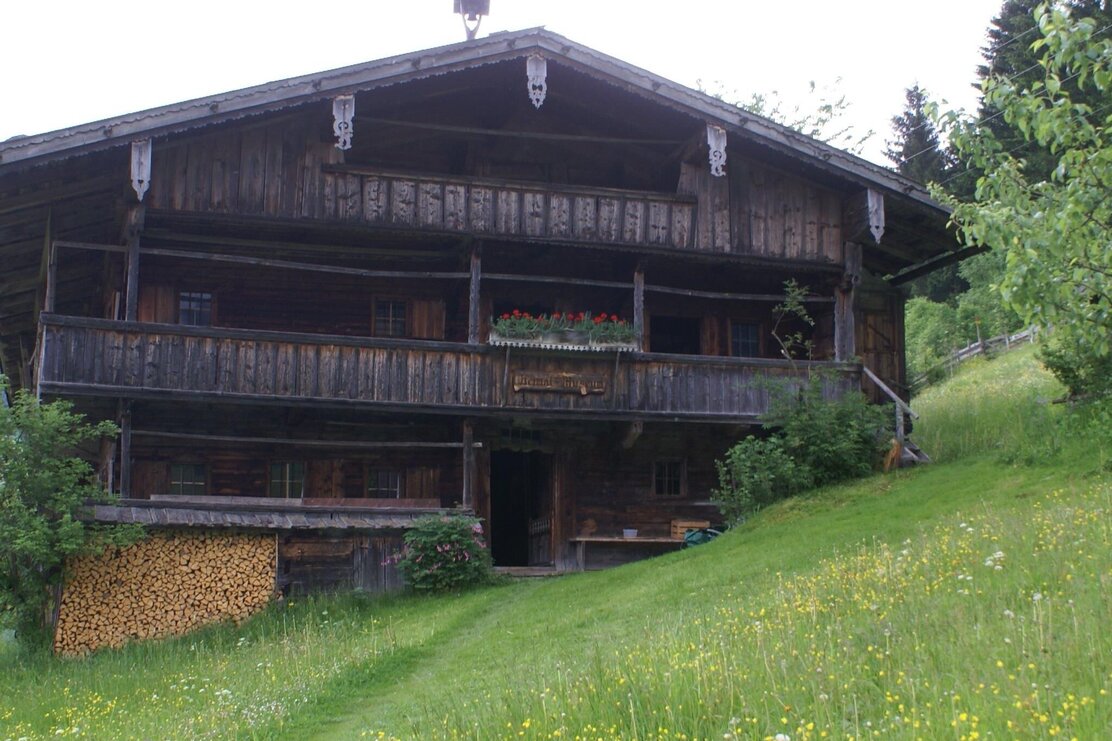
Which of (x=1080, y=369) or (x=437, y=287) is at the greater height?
(x=437, y=287)

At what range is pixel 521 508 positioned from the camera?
97.2 ft

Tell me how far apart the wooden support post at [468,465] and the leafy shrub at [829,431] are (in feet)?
19.3

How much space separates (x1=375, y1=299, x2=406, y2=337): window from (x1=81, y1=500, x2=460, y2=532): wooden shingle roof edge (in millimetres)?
4840

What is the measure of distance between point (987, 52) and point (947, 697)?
4466 cm

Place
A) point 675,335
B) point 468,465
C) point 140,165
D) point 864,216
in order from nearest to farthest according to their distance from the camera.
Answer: point 140,165, point 468,465, point 864,216, point 675,335

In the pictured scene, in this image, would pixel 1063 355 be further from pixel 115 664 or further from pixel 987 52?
pixel 987 52

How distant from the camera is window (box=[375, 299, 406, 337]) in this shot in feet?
85.9

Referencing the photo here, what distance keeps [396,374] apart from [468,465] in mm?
2237

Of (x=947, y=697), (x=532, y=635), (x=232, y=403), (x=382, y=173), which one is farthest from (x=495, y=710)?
(x=382, y=173)

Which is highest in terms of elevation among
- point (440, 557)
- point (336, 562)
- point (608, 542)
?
point (608, 542)

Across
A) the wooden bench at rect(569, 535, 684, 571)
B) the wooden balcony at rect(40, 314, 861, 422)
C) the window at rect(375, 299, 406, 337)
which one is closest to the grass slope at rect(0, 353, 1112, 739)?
the wooden bench at rect(569, 535, 684, 571)

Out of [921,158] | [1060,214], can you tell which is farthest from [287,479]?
[921,158]

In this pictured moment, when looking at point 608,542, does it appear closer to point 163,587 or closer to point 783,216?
point 783,216

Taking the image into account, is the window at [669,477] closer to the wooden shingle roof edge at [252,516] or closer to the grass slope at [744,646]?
the grass slope at [744,646]
